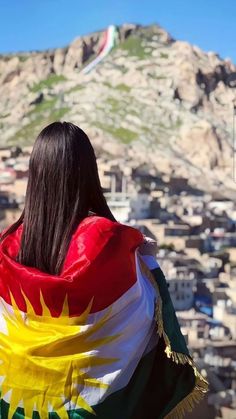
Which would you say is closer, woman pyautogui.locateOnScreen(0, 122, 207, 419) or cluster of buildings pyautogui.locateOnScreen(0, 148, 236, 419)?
woman pyautogui.locateOnScreen(0, 122, 207, 419)

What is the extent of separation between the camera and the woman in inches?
57.4

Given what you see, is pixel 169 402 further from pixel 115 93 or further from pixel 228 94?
pixel 228 94

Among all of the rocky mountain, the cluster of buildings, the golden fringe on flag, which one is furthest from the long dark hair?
the rocky mountain

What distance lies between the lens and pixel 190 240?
22484mm

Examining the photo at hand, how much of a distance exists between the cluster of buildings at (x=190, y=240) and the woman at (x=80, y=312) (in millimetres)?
5525

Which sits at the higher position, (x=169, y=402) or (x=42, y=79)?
(x=42, y=79)

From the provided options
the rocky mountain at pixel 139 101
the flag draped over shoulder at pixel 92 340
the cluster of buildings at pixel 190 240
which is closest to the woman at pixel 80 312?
the flag draped over shoulder at pixel 92 340

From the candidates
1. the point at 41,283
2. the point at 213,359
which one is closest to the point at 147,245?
the point at 41,283

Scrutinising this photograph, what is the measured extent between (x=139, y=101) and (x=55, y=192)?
1785 inches

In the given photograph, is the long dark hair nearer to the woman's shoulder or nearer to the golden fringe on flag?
the woman's shoulder

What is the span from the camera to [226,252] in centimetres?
2272

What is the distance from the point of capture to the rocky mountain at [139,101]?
4050 cm

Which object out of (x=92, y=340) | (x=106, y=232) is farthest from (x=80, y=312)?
(x=106, y=232)

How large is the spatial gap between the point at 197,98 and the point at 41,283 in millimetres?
46434
